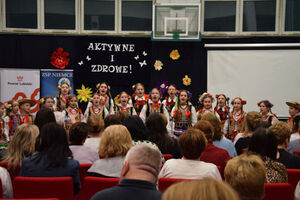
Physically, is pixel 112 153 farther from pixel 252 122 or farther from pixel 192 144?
pixel 252 122

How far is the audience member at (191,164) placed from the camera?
2.16 metres

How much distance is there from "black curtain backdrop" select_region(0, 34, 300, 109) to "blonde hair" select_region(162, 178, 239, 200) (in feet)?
24.0

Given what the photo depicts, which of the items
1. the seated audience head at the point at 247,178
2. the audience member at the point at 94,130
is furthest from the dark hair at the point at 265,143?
the audience member at the point at 94,130

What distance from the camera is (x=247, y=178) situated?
1.42 meters

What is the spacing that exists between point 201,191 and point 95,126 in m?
2.68

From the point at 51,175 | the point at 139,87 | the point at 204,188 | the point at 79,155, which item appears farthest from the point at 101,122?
the point at 139,87

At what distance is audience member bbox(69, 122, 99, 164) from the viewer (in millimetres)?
2734

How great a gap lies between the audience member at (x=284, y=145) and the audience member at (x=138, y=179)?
163 centimetres

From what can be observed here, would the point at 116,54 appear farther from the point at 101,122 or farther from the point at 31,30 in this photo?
the point at 101,122

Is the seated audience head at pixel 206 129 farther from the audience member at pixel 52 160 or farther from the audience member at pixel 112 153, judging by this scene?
the audience member at pixel 52 160

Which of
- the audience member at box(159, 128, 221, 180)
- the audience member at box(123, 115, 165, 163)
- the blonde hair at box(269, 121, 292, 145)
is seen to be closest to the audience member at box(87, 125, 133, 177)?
the audience member at box(159, 128, 221, 180)

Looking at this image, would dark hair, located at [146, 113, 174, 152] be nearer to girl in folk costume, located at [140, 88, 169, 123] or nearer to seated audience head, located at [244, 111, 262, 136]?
seated audience head, located at [244, 111, 262, 136]

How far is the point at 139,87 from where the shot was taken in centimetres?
654

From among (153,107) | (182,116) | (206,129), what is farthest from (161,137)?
(153,107)
